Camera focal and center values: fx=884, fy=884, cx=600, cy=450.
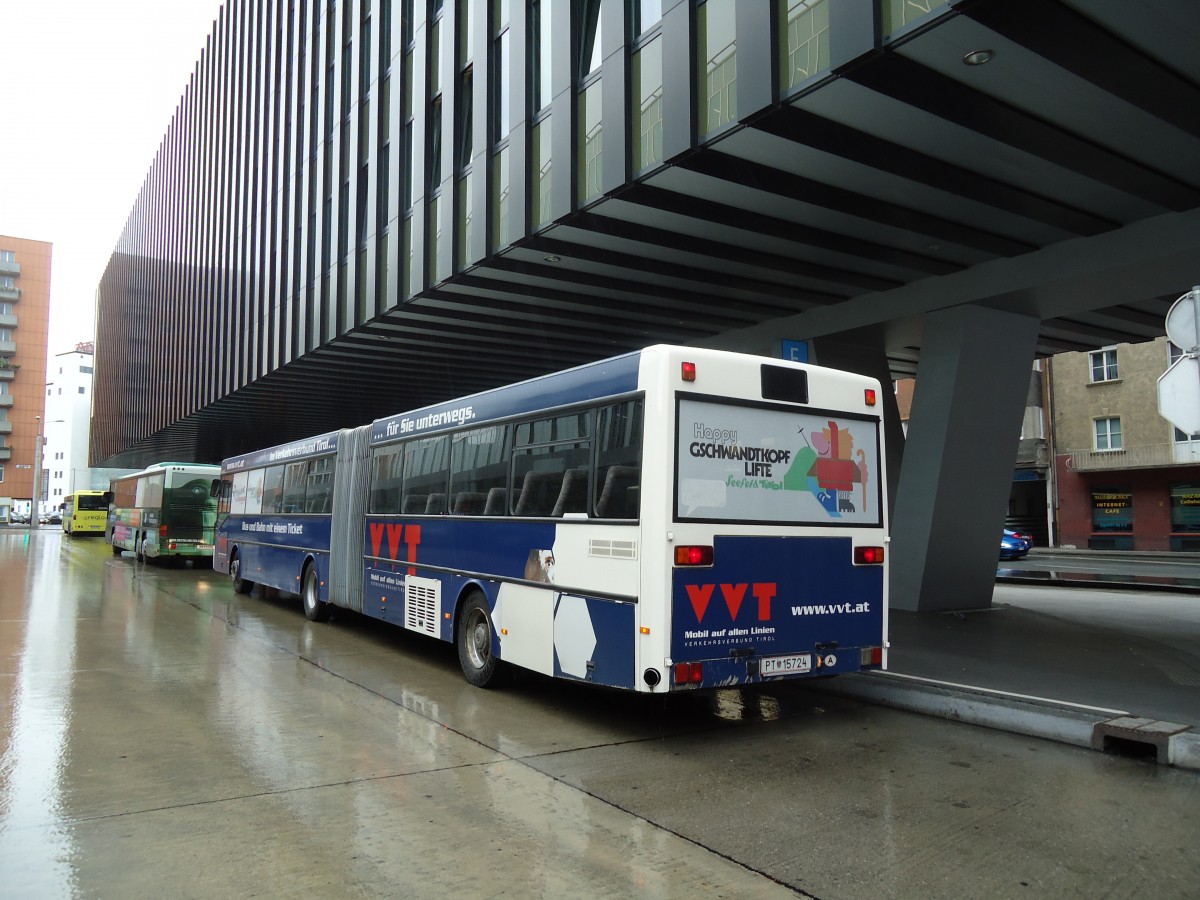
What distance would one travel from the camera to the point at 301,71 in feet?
91.6

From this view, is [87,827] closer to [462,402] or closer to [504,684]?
[504,684]

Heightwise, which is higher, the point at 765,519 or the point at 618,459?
the point at 618,459

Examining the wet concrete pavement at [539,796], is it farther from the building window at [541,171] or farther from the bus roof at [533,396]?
the building window at [541,171]

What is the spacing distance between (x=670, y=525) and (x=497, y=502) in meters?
2.72

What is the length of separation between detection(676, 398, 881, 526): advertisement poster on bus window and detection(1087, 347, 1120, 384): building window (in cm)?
3437

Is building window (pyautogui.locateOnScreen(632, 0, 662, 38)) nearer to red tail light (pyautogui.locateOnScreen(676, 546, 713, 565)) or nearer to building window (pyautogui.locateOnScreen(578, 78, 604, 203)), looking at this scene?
building window (pyautogui.locateOnScreen(578, 78, 604, 203))

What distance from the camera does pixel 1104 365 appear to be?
121 ft

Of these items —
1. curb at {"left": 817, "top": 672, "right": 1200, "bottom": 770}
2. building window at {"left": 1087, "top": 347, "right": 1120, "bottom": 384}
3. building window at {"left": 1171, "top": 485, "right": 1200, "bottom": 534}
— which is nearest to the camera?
curb at {"left": 817, "top": 672, "right": 1200, "bottom": 770}

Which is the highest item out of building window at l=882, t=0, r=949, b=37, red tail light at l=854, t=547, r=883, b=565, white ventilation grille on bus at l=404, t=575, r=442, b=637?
building window at l=882, t=0, r=949, b=37

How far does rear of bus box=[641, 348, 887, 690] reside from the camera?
6.61 m

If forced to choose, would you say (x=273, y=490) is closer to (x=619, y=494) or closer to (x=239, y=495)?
(x=239, y=495)

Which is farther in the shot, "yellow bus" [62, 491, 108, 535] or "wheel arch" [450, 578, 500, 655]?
"yellow bus" [62, 491, 108, 535]

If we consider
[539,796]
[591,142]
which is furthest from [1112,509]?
[539,796]

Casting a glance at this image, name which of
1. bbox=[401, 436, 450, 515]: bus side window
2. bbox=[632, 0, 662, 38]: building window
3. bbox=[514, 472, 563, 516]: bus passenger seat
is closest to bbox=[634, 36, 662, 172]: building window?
bbox=[632, 0, 662, 38]: building window
